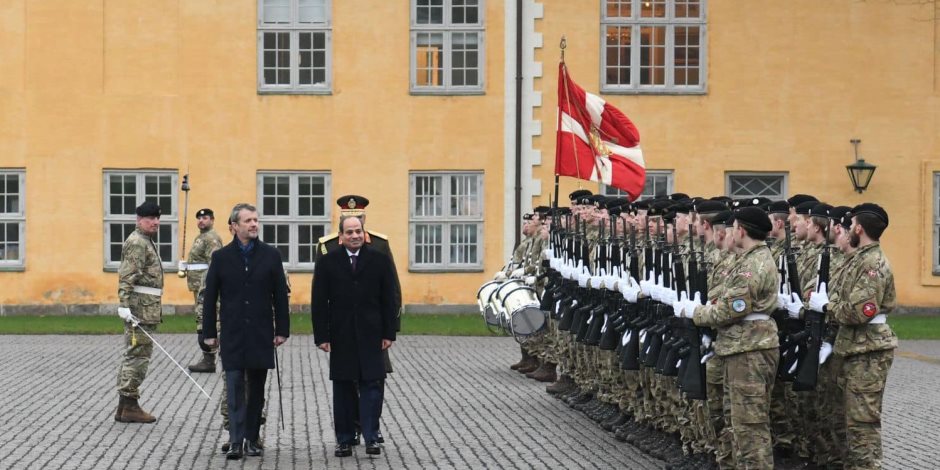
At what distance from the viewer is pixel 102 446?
12.6 m

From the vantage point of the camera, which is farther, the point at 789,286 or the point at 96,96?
the point at 96,96

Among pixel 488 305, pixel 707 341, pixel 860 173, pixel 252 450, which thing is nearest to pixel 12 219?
pixel 488 305

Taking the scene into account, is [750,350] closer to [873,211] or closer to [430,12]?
[873,211]

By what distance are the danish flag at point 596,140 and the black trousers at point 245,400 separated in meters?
8.51

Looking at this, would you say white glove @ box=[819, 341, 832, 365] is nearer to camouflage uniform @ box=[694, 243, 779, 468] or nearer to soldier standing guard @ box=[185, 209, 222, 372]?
camouflage uniform @ box=[694, 243, 779, 468]

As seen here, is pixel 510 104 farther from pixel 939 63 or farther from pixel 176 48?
pixel 939 63

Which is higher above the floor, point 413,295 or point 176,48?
point 176,48

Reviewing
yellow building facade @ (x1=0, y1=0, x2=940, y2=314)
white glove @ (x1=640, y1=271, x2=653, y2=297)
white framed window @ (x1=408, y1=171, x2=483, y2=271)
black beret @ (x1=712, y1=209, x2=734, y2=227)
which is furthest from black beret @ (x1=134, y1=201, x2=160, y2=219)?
white framed window @ (x1=408, y1=171, x2=483, y2=271)

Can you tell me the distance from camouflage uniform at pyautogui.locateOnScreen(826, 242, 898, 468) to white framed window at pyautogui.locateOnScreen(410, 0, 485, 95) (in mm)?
19700

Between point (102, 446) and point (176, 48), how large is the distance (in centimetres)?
1745

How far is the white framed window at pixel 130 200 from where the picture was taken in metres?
29.3

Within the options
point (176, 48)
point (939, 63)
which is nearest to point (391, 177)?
point (176, 48)

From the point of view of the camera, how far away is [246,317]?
12.3 m

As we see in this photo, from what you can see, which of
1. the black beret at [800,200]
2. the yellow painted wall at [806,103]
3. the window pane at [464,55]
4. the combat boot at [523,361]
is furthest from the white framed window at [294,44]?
the black beret at [800,200]
